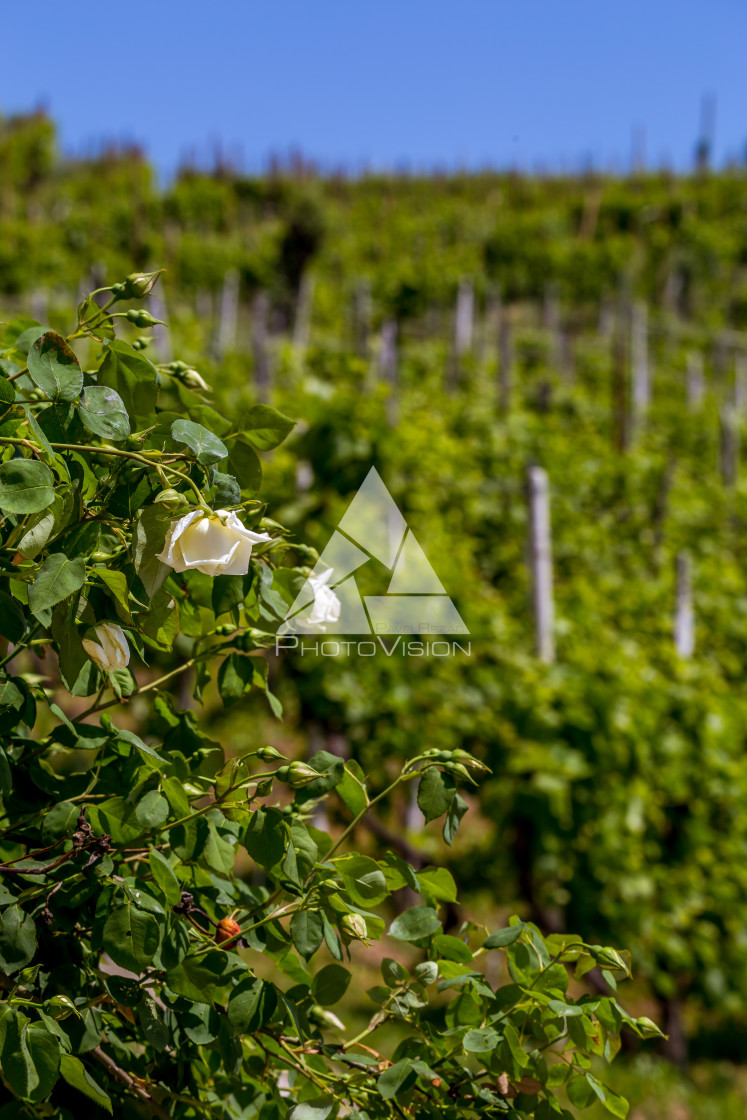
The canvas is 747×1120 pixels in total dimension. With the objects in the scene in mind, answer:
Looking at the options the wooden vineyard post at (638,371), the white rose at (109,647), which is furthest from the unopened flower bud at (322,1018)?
the wooden vineyard post at (638,371)

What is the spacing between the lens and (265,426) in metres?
0.93

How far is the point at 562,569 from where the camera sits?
6.49 metres

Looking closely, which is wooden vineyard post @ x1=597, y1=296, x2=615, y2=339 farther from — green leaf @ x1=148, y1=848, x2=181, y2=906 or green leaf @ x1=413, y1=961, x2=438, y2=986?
green leaf @ x1=148, y1=848, x2=181, y2=906

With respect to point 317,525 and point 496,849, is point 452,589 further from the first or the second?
point 496,849

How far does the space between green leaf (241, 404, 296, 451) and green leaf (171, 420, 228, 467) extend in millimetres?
178

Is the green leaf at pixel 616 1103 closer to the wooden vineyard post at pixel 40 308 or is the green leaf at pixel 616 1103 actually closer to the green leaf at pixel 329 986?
the green leaf at pixel 329 986

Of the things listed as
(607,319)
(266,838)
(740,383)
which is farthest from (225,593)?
(607,319)

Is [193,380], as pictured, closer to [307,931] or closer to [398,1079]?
[307,931]

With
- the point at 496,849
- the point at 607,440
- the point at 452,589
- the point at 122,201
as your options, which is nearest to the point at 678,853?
the point at 496,849

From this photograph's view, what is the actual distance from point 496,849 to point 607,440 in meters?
8.65

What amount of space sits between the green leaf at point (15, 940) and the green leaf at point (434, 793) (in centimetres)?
36

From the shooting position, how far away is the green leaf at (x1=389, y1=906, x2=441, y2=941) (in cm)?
98

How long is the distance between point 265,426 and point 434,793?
1.25ft

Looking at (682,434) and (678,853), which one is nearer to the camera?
(678,853)
